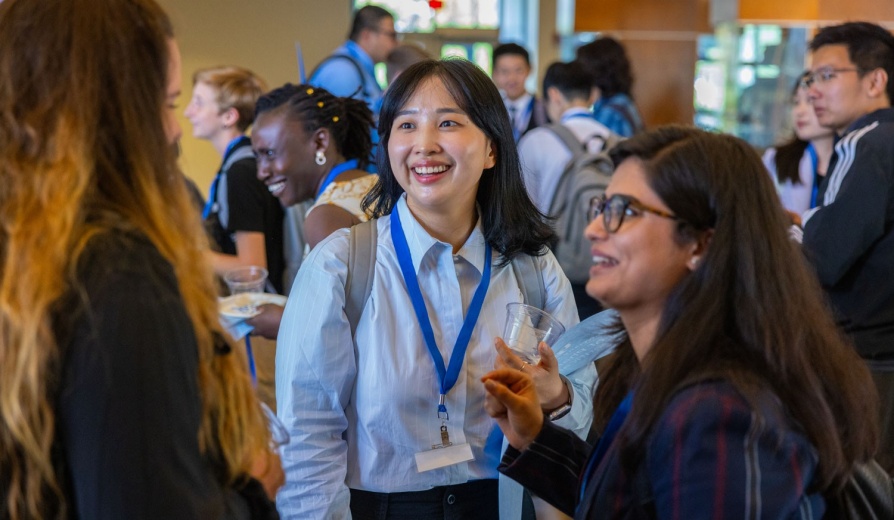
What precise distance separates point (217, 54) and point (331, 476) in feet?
18.1

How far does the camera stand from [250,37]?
696 cm

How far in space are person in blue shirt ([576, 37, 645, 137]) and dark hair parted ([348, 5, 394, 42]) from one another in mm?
1384

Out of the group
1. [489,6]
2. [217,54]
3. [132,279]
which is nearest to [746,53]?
[489,6]

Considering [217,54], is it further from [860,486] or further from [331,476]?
[860,486]

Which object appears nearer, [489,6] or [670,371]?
[670,371]

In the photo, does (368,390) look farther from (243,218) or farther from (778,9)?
(778,9)

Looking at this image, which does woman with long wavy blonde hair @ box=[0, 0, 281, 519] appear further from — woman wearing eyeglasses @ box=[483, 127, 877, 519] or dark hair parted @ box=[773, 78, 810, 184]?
dark hair parted @ box=[773, 78, 810, 184]

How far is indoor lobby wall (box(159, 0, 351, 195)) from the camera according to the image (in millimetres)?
6605

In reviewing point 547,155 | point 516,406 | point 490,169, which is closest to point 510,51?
point 547,155

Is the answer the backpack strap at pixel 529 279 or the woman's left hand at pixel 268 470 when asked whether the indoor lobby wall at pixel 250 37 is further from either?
the woman's left hand at pixel 268 470

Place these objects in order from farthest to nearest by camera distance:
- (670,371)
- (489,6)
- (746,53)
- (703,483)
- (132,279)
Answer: (489,6)
(746,53)
(670,371)
(703,483)
(132,279)

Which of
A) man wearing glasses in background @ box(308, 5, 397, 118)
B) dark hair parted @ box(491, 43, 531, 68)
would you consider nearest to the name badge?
man wearing glasses in background @ box(308, 5, 397, 118)

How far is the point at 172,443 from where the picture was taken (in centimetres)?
107

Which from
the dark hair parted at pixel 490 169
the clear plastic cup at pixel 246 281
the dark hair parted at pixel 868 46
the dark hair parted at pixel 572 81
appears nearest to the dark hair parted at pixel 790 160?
the dark hair parted at pixel 868 46
